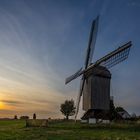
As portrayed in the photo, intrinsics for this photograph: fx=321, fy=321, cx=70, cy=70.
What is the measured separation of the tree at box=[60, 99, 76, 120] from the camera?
10944 centimetres

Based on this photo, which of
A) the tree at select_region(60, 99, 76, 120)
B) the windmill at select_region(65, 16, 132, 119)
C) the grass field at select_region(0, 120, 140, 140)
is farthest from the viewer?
the tree at select_region(60, 99, 76, 120)

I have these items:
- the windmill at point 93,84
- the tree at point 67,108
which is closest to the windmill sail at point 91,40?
the windmill at point 93,84

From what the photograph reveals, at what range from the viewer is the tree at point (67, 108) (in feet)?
359

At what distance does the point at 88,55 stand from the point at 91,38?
3428 mm

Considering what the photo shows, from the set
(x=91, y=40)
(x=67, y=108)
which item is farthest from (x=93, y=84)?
(x=67, y=108)

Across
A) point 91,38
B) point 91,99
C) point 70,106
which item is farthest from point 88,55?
point 70,106

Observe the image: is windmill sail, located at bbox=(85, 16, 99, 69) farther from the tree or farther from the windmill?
the tree

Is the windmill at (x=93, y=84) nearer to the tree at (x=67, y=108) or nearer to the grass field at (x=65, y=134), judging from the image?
the grass field at (x=65, y=134)

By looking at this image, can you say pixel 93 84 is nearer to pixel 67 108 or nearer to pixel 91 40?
pixel 91 40

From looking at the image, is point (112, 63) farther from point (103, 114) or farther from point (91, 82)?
point (103, 114)

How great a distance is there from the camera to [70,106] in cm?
10962

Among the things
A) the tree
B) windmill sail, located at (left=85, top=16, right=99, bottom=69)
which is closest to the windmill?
windmill sail, located at (left=85, top=16, right=99, bottom=69)

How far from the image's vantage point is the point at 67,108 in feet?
359

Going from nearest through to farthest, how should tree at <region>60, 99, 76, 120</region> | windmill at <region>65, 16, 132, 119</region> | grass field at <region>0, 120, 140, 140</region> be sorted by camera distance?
grass field at <region>0, 120, 140, 140</region>, windmill at <region>65, 16, 132, 119</region>, tree at <region>60, 99, 76, 120</region>
